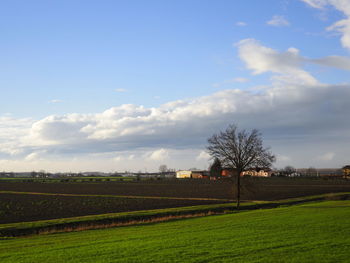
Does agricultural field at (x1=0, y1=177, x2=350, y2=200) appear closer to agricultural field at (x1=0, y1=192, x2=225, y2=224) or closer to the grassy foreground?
agricultural field at (x1=0, y1=192, x2=225, y2=224)

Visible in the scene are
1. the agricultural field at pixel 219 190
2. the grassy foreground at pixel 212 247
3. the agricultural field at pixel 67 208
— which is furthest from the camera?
the agricultural field at pixel 219 190

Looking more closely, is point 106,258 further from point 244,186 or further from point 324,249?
point 244,186

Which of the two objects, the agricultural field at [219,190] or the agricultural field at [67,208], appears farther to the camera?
the agricultural field at [219,190]

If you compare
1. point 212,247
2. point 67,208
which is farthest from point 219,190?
point 212,247

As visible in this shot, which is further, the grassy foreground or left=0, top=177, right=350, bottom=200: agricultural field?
left=0, top=177, right=350, bottom=200: agricultural field

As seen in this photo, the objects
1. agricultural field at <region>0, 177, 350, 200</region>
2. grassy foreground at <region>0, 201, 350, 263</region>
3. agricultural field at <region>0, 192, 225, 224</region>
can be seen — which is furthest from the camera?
agricultural field at <region>0, 177, 350, 200</region>

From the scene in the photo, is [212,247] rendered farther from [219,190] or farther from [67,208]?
[219,190]

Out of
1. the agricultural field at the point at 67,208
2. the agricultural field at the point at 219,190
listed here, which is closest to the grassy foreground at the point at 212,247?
the agricultural field at the point at 67,208

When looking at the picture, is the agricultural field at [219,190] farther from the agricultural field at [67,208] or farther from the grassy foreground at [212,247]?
the grassy foreground at [212,247]

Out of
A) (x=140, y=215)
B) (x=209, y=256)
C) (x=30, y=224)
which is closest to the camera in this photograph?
(x=209, y=256)

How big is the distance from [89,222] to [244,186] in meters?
21.9

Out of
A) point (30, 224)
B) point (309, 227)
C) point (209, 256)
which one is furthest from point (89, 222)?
point (209, 256)

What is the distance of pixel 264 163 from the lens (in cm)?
4984

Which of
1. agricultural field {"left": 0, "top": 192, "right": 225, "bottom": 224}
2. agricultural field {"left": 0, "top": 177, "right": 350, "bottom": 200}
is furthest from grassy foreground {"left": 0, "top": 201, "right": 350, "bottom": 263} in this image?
agricultural field {"left": 0, "top": 177, "right": 350, "bottom": 200}
